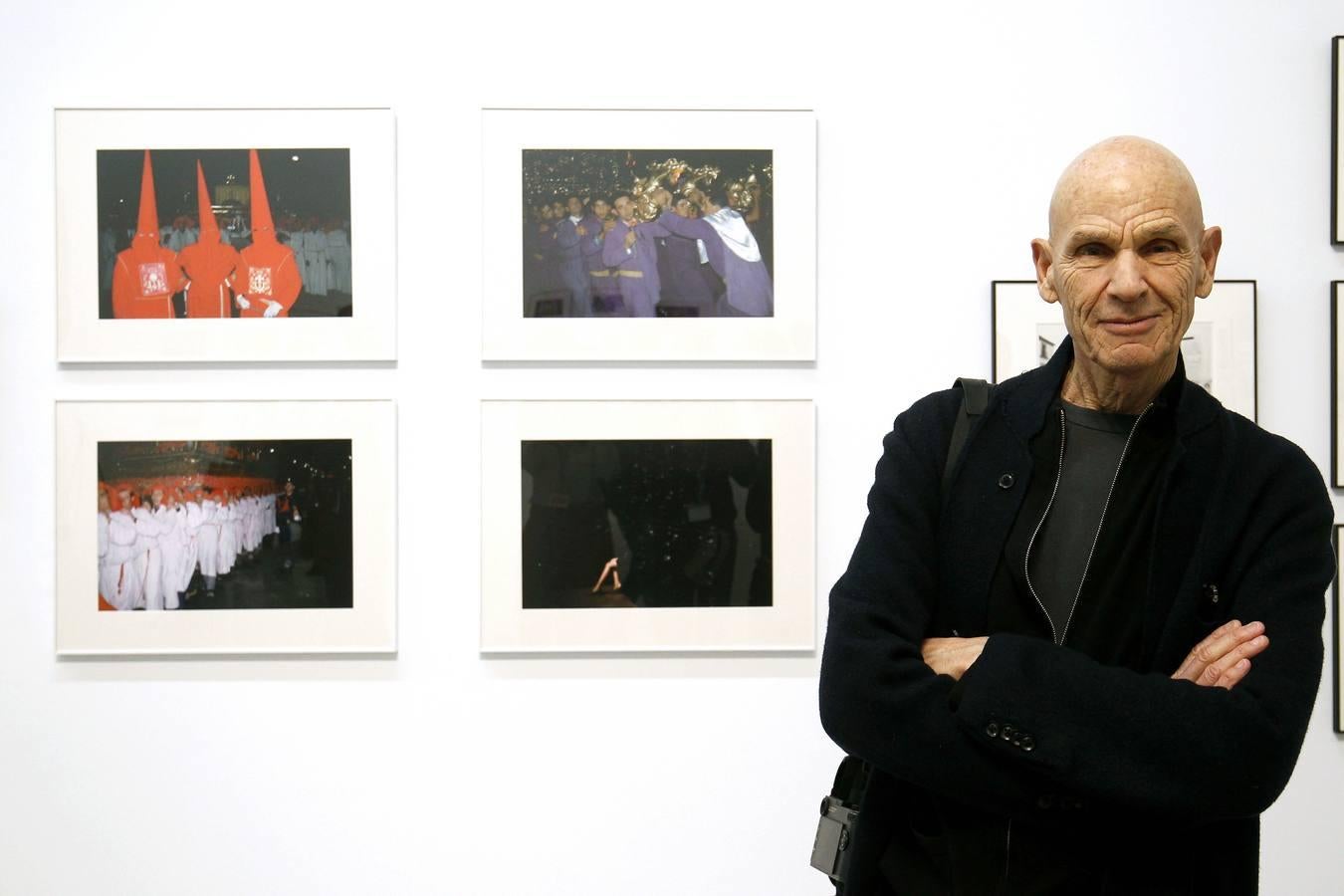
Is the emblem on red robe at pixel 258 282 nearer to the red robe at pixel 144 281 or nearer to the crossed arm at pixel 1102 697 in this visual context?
the red robe at pixel 144 281

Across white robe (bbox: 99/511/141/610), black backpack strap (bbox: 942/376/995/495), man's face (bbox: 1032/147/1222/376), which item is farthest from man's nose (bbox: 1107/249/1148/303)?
white robe (bbox: 99/511/141/610)

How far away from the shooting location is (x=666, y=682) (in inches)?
101

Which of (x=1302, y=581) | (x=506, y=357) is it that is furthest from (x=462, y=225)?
(x=1302, y=581)

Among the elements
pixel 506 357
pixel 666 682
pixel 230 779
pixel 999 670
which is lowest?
pixel 230 779

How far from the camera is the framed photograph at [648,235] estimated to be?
2.54 m

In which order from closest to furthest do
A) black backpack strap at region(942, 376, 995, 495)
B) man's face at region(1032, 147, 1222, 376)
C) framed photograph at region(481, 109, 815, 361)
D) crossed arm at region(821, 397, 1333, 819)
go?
crossed arm at region(821, 397, 1333, 819), man's face at region(1032, 147, 1222, 376), black backpack strap at region(942, 376, 995, 495), framed photograph at region(481, 109, 815, 361)

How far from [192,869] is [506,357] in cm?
136

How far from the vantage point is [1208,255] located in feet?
4.94

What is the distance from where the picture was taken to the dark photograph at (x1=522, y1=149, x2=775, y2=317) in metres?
2.54

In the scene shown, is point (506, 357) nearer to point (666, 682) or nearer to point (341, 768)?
point (666, 682)

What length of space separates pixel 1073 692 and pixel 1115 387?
1.33ft

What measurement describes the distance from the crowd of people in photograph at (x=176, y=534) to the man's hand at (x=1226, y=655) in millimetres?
1907

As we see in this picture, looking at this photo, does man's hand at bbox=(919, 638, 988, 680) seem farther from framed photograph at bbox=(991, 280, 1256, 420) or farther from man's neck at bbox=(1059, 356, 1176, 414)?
framed photograph at bbox=(991, 280, 1256, 420)

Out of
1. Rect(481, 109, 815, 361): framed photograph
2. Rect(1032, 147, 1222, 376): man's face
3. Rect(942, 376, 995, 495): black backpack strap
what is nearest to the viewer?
Rect(1032, 147, 1222, 376): man's face
